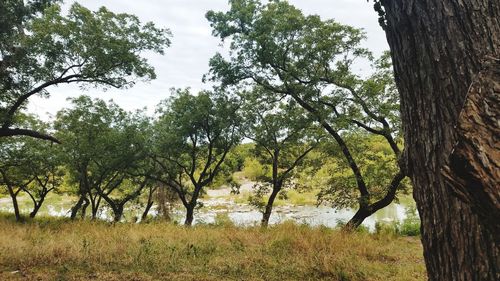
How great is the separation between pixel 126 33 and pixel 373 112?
30.2ft

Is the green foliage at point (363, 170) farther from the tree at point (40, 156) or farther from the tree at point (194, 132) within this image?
the tree at point (40, 156)

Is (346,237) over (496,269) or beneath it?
beneath

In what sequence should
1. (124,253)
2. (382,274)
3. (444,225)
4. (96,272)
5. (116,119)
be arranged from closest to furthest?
(444,225) < (96,272) < (382,274) < (124,253) < (116,119)

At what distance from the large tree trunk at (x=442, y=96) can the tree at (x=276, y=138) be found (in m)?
16.2

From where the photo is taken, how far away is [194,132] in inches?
775

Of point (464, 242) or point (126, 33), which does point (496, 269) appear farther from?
point (126, 33)

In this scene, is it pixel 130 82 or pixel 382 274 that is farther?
pixel 130 82

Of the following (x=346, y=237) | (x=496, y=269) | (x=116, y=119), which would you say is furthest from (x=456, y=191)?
(x=116, y=119)

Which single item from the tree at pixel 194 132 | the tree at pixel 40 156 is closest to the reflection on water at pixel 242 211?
the tree at pixel 40 156

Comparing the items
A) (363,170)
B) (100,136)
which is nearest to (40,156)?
(100,136)

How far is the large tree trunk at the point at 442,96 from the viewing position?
5.22ft

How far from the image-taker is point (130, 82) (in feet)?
43.5

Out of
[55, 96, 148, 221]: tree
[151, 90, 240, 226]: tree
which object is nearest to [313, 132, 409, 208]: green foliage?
[151, 90, 240, 226]: tree

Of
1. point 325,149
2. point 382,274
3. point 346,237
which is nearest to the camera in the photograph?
point 382,274
